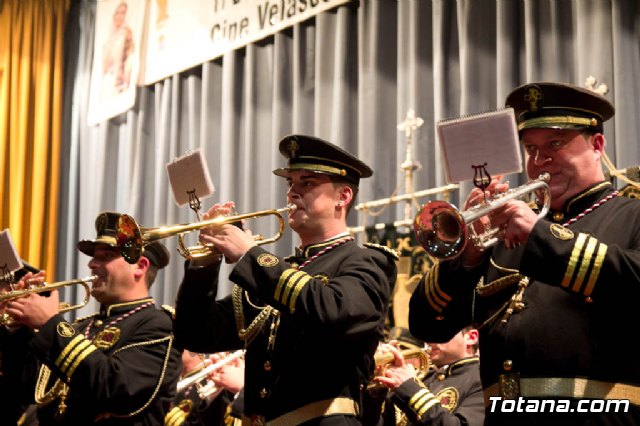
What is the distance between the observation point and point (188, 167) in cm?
366

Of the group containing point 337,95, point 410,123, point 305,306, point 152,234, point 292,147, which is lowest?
point 305,306

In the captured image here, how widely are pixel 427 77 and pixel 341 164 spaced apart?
251 cm

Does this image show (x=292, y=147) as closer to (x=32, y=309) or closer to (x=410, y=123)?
(x=32, y=309)

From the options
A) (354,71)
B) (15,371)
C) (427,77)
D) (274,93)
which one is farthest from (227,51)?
(15,371)

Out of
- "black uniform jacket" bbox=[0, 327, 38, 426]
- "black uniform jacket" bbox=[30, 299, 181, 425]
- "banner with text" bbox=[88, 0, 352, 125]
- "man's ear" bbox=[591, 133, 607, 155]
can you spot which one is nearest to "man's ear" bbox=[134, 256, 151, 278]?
"black uniform jacket" bbox=[30, 299, 181, 425]

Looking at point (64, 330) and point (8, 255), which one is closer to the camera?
point (64, 330)

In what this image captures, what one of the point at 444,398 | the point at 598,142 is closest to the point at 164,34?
the point at 444,398

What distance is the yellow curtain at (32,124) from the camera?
29.1 feet

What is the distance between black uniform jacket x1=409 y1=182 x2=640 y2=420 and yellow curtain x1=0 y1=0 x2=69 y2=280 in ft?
21.5

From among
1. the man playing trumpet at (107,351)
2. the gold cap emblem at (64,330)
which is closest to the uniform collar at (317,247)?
the man playing trumpet at (107,351)

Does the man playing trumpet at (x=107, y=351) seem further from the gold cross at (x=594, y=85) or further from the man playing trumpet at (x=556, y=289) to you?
the gold cross at (x=594, y=85)

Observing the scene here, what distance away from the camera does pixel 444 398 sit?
4215mm

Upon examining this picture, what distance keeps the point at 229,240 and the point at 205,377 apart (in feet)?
7.10

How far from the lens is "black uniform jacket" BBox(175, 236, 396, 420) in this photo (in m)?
3.16
